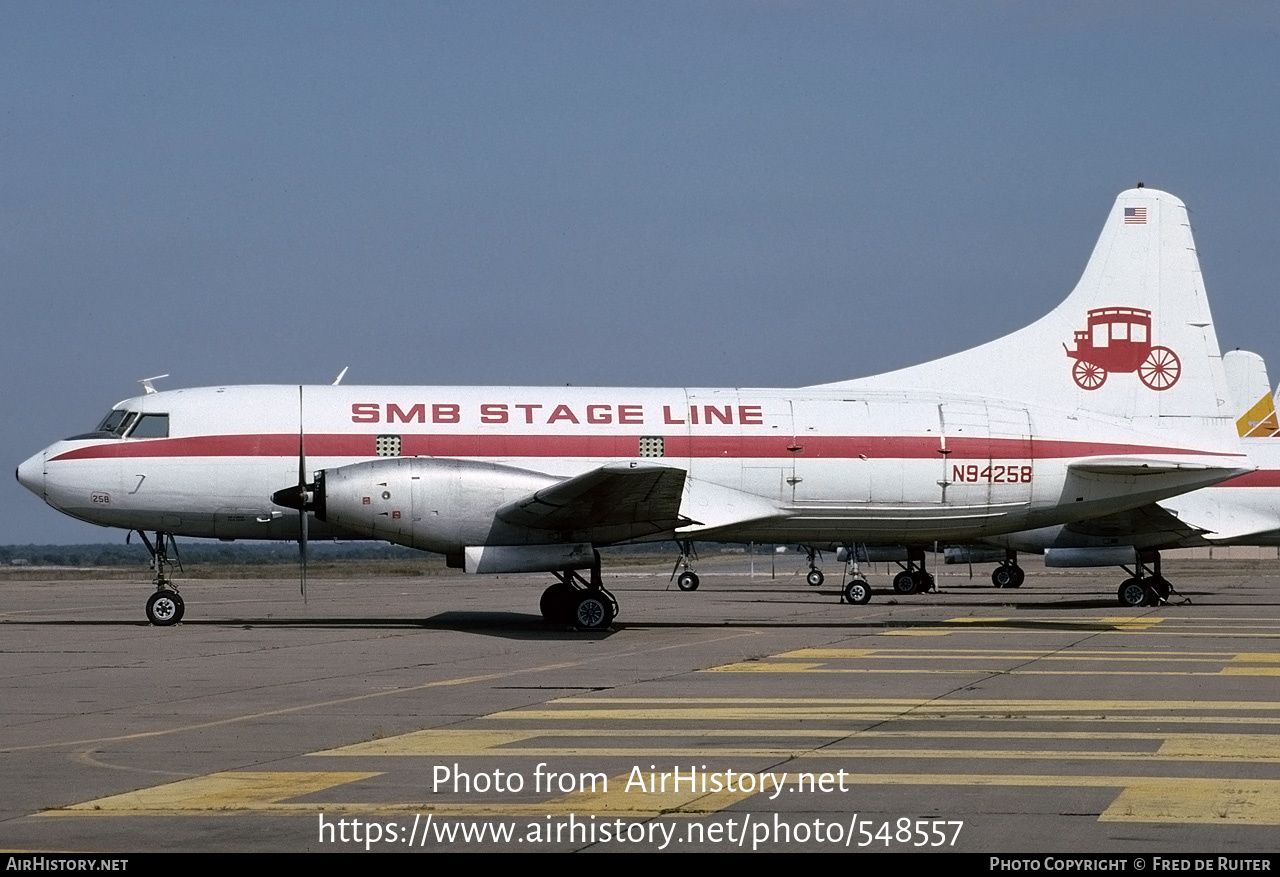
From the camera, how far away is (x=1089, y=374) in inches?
1141

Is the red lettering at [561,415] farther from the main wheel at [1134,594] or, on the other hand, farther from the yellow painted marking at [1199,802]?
the main wheel at [1134,594]

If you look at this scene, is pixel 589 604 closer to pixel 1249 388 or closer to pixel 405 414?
A: pixel 405 414

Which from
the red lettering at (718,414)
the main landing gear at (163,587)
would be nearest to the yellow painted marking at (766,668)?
the red lettering at (718,414)

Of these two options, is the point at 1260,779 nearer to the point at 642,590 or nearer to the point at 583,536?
the point at 583,536

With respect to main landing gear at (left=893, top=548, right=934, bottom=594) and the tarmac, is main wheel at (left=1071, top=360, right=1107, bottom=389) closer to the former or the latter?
the tarmac

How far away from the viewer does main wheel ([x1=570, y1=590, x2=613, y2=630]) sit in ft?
83.1

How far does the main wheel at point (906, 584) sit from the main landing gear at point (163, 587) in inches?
952

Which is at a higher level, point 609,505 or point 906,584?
point 609,505

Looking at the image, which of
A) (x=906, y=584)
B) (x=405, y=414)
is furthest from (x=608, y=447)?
(x=906, y=584)

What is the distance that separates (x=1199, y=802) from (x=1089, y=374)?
2069cm

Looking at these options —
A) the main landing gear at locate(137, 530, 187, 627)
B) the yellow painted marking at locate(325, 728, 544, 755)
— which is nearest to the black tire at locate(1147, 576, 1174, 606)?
the main landing gear at locate(137, 530, 187, 627)

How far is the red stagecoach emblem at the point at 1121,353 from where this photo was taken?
1142 inches

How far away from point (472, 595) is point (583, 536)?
64.9ft

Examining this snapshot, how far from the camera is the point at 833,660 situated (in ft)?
66.9
